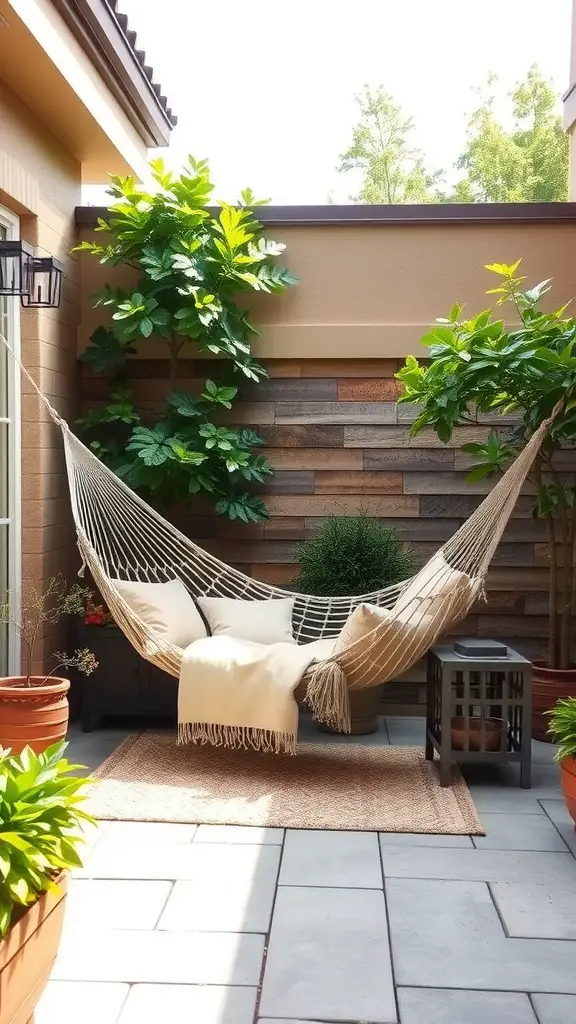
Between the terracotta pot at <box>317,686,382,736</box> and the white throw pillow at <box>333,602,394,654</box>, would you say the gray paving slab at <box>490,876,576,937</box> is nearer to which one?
the white throw pillow at <box>333,602,394,654</box>

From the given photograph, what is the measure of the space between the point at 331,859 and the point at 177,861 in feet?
1.28

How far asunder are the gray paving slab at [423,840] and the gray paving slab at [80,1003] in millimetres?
1024

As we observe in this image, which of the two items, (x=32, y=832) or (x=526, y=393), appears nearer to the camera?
(x=32, y=832)

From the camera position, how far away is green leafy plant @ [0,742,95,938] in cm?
151

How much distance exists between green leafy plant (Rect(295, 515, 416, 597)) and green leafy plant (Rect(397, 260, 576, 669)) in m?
0.42

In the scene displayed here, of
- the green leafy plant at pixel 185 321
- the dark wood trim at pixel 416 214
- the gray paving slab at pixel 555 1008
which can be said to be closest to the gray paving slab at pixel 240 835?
the gray paving slab at pixel 555 1008

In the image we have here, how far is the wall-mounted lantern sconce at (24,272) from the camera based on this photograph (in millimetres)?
2857

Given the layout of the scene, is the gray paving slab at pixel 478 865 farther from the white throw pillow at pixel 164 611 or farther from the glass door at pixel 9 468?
the glass door at pixel 9 468

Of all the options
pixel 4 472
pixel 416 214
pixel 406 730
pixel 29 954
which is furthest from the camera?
pixel 416 214

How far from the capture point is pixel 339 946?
2.08m

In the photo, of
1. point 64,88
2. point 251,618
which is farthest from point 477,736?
point 64,88

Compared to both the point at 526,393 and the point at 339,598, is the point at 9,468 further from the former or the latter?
the point at 526,393

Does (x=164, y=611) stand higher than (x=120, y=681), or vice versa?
(x=164, y=611)

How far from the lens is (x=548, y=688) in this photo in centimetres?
374
